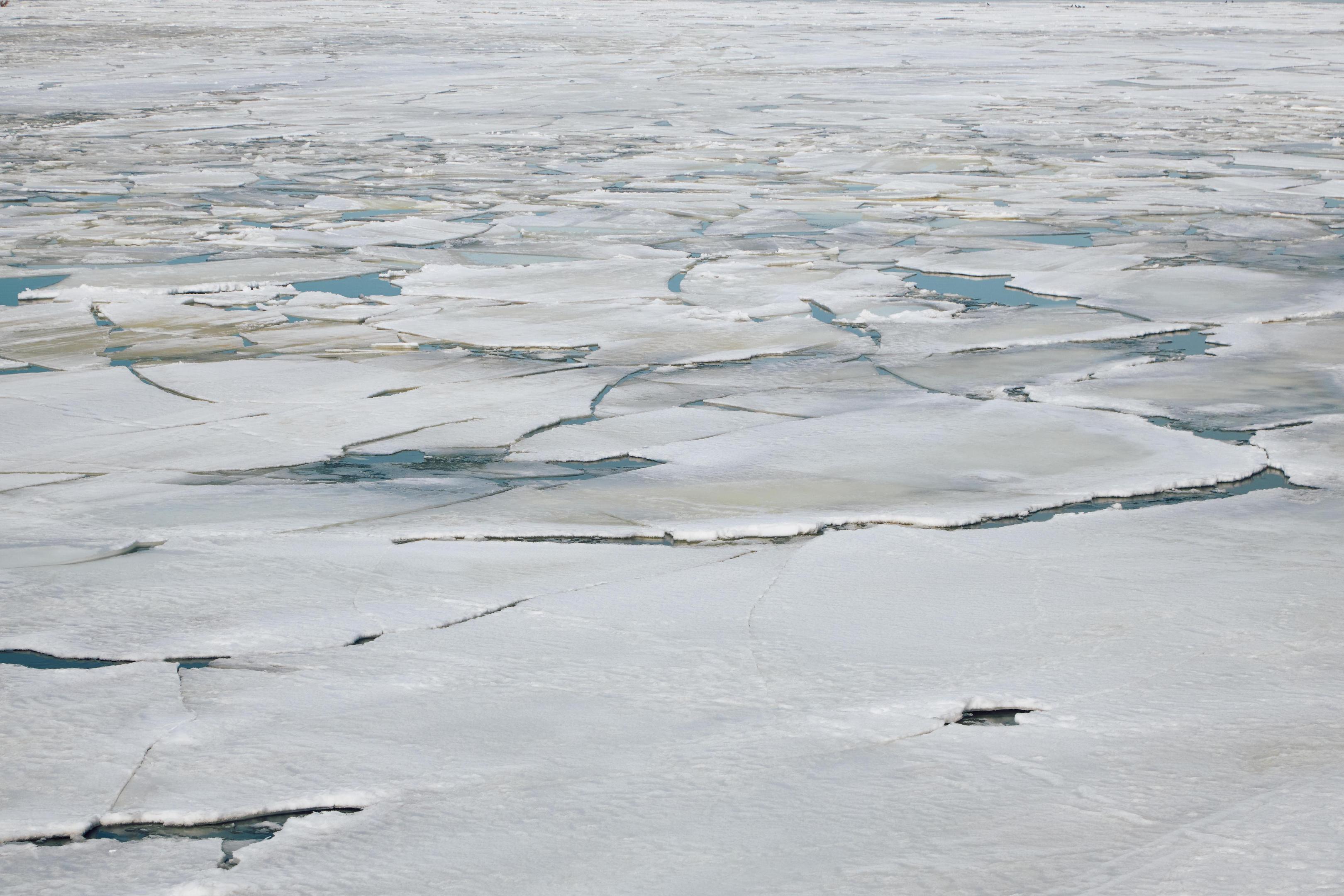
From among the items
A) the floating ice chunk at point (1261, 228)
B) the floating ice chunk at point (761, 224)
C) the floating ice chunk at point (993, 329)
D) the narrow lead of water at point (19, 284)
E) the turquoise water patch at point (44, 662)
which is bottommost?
the floating ice chunk at point (1261, 228)

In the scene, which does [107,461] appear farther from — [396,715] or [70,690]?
[396,715]

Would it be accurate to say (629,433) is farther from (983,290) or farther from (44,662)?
(983,290)

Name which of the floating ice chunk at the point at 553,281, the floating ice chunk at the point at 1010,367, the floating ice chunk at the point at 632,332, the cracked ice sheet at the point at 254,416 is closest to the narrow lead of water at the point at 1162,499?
the floating ice chunk at the point at 1010,367

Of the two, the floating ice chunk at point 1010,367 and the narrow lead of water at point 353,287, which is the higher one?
the floating ice chunk at point 1010,367

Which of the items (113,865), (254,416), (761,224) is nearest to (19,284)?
(254,416)


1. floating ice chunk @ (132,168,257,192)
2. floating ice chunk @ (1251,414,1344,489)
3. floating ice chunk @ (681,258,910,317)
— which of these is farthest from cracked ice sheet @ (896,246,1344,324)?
floating ice chunk @ (132,168,257,192)

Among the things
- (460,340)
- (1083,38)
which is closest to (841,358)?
(460,340)

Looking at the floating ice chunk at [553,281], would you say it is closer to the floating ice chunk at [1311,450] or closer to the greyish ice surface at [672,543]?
the greyish ice surface at [672,543]
